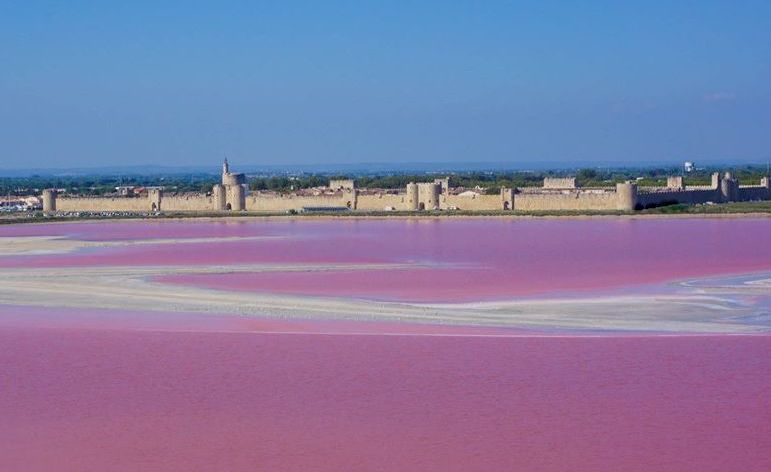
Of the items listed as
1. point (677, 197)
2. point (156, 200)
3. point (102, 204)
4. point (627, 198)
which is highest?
point (156, 200)

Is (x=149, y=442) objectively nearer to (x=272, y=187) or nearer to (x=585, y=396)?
(x=585, y=396)

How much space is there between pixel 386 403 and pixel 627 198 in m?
28.9

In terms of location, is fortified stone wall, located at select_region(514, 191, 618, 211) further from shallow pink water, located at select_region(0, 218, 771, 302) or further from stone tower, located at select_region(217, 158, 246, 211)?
stone tower, located at select_region(217, 158, 246, 211)

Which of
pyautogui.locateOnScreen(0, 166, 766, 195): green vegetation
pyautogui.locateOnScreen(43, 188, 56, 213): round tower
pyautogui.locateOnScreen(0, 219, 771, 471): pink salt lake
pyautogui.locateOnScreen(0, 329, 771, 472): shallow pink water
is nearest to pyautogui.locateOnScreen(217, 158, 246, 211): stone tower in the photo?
pyautogui.locateOnScreen(43, 188, 56, 213): round tower

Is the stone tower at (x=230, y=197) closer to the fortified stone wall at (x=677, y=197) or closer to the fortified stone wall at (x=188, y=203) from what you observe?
the fortified stone wall at (x=188, y=203)

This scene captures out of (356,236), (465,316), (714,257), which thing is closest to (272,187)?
(356,236)

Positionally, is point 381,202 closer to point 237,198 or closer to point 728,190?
point 237,198

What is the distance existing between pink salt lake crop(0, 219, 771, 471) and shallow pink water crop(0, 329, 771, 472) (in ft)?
0.07

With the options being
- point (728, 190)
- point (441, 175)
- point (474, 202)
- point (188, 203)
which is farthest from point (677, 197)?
point (441, 175)

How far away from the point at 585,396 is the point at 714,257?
11.9 meters

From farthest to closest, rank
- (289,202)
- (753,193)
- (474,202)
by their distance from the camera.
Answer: (753,193)
(289,202)
(474,202)

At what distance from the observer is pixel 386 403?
8766mm

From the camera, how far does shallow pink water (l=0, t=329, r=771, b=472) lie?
7438 mm

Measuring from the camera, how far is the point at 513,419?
8.24 meters
